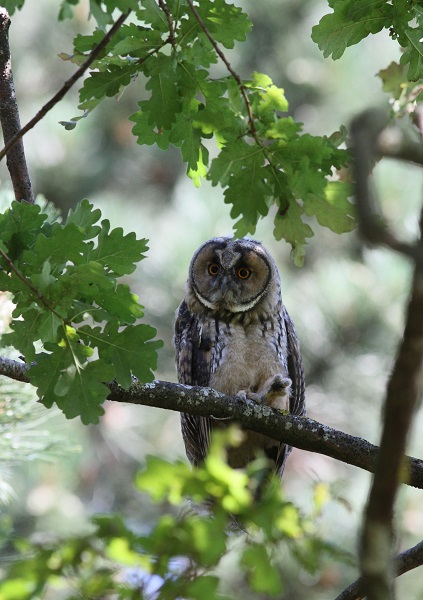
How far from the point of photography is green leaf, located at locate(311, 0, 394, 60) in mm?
2443

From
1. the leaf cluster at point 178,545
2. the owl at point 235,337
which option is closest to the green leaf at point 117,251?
the leaf cluster at point 178,545

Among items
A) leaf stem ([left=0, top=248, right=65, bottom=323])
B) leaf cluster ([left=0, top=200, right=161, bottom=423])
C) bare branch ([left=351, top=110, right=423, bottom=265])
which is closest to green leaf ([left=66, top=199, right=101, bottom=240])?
leaf cluster ([left=0, top=200, right=161, bottom=423])

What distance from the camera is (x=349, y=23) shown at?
2559 millimetres

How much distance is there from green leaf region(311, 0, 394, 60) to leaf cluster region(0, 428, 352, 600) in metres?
1.48

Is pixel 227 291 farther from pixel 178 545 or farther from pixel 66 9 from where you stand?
pixel 178 545

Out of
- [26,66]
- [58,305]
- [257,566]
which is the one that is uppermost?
[26,66]

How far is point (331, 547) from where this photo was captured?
1.37 metres

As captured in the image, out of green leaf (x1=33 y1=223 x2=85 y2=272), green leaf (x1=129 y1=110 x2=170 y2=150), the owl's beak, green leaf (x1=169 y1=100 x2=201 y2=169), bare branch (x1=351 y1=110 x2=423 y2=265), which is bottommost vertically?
bare branch (x1=351 y1=110 x2=423 y2=265)

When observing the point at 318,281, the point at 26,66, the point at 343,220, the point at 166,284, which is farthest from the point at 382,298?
the point at 26,66

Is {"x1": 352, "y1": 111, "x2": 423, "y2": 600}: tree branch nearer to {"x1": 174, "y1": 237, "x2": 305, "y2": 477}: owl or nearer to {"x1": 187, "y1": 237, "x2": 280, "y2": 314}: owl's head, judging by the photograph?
{"x1": 174, "y1": 237, "x2": 305, "y2": 477}: owl

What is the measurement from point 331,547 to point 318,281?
7917 millimetres

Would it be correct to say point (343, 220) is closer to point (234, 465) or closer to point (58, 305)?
point (58, 305)

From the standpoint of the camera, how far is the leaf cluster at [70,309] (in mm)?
2176

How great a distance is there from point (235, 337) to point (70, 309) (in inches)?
79.5
